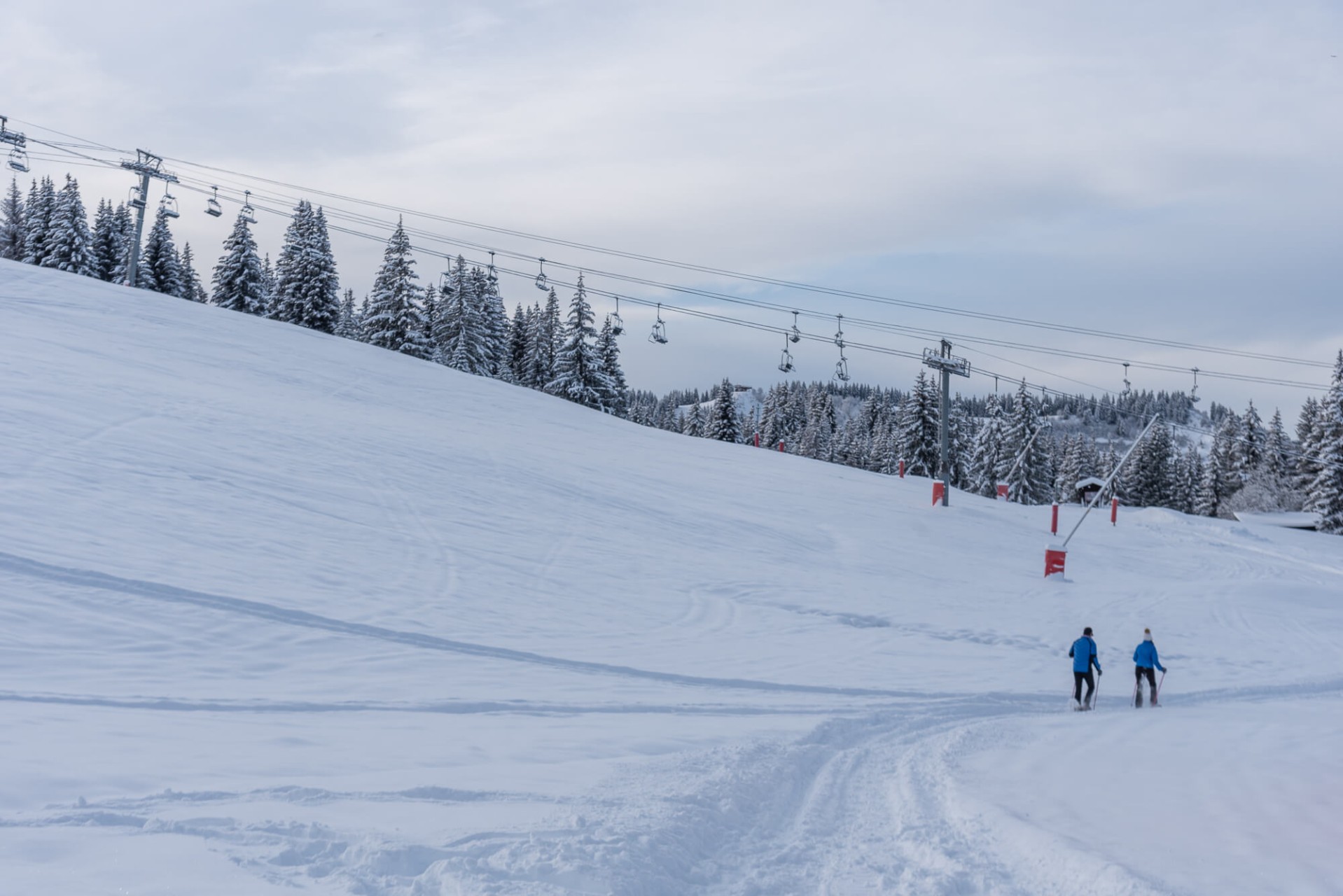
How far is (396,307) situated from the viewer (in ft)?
191

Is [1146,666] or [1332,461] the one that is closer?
[1146,666]

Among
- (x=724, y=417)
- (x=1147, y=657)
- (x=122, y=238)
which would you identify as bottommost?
(x=1147, y=657)

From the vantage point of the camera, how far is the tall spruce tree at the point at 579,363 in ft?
205

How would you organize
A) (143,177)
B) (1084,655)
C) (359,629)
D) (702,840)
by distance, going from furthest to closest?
(143,177) < (1084,655) < (359,629) < (702,840)

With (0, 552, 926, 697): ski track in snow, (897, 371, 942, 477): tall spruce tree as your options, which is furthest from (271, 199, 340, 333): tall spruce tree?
(0, 552, 926, 697): ski track in snow

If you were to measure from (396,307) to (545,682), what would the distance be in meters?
50.8

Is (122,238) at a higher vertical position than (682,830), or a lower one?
higher

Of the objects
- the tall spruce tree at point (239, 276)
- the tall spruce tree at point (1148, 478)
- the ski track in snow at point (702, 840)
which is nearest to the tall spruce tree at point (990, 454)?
the tall spruce tree at point (1148, 478)

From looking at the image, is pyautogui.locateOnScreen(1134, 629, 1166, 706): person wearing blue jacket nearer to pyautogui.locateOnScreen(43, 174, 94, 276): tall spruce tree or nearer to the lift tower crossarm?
the lift tower crossarm

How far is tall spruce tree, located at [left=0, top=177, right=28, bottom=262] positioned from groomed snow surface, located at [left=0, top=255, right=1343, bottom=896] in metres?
54.2

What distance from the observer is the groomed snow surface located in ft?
20.8

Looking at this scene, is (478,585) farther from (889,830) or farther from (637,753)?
(889,830)


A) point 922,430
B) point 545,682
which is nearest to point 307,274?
point 922,430

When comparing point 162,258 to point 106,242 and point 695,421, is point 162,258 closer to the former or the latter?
point 106,242
